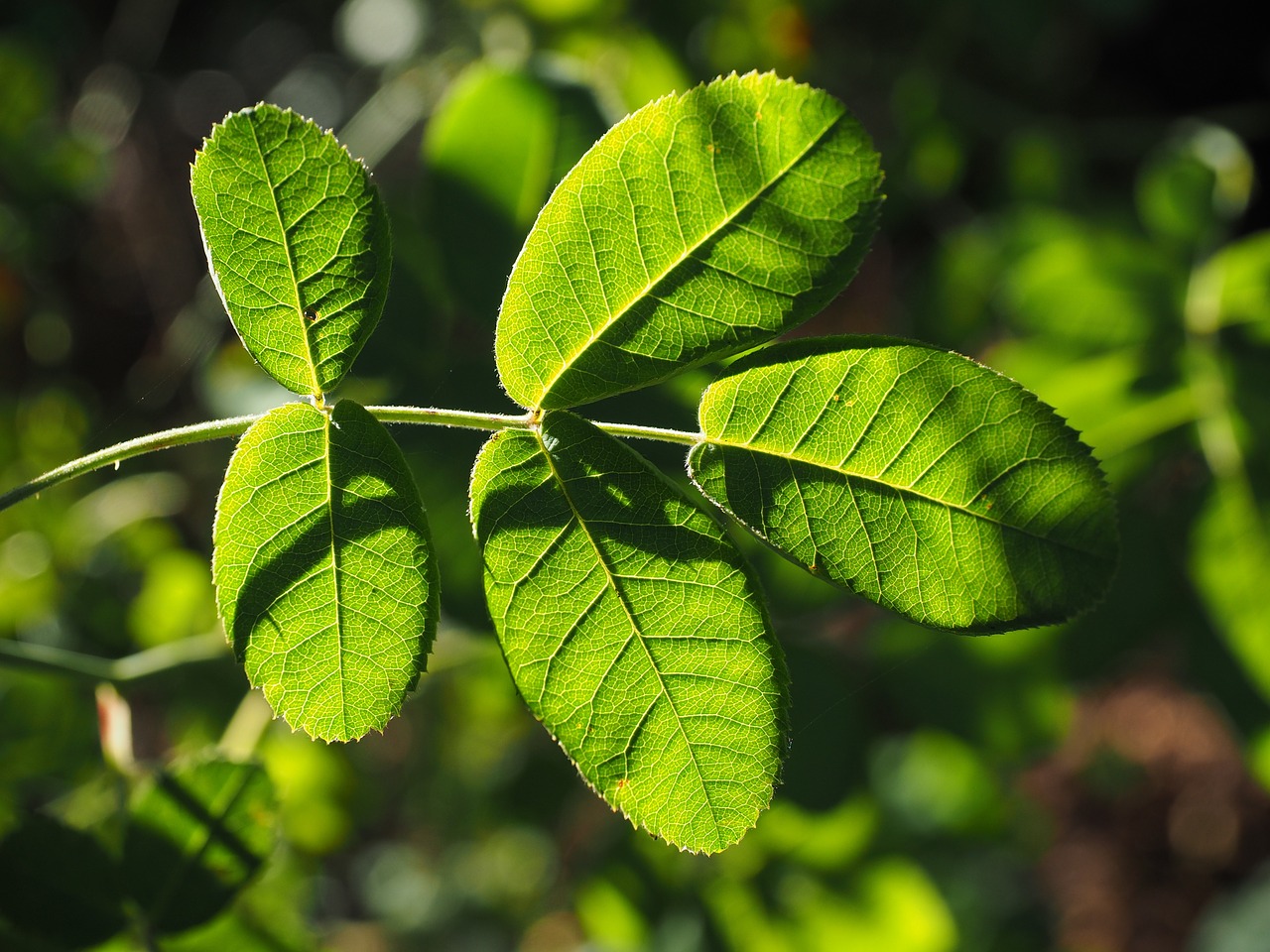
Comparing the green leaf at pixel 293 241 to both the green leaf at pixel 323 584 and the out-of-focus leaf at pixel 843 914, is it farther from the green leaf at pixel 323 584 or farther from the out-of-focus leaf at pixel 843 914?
the out-of-focus leaf at pixel 843 914

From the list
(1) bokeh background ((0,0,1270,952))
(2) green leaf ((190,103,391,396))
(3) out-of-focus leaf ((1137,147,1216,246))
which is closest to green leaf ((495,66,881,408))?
(2) green leaf ((190,103,391,396))

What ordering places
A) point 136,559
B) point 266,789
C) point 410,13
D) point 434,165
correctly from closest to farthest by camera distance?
point 266,789
point 434,165
point 136,559
point 410,13

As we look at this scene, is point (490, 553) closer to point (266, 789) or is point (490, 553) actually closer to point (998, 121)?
point (266, 789)

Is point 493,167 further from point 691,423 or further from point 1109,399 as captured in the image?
point 1109,399

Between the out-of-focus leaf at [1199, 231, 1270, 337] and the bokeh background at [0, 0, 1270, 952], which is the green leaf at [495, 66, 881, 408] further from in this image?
the out-of-focus leaf at [1199, 231, 1270, 337]

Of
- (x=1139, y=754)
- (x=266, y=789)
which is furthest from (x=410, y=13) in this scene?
(x=1139, y=754)

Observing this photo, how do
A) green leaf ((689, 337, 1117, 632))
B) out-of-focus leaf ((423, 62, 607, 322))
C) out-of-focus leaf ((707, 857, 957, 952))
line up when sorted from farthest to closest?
out-of-focus leaf ((707, 857, 957, 952)) < out-of-focus leaf ((423, 62, 607, 322)) < green leaf ((689, 337, 1117, 632))

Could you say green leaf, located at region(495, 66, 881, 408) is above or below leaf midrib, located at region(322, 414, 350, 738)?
above
